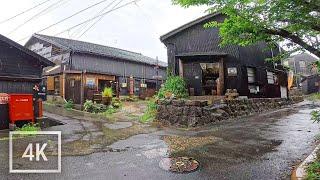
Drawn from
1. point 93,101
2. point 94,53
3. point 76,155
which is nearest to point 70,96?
point 93,101

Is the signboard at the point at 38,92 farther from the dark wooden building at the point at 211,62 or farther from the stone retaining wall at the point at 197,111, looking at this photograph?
the dark wooden building at the point at 211,62

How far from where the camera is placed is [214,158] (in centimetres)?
855

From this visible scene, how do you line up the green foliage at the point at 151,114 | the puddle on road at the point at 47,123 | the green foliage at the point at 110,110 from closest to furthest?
the puddle on road at the point at 47,123 → the green foliage at the point at 151,114 → the green foliage at the point at 110,110

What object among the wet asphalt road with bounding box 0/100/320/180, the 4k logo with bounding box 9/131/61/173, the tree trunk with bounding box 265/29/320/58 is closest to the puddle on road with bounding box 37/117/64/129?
the 4k logo with bounding box 9/131/61/173

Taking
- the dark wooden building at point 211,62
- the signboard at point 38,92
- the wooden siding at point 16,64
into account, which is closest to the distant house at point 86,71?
the signboard at point 38,92

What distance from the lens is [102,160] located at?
28.0 ft

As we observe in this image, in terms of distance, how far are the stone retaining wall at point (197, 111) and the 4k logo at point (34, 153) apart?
624 centimetres

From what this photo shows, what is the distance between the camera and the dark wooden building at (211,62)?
69.4 feet

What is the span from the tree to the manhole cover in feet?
11.9

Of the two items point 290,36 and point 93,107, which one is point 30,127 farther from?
point 290,36

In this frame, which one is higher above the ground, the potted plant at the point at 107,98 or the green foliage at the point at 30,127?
the potted plant at the point at 107,98

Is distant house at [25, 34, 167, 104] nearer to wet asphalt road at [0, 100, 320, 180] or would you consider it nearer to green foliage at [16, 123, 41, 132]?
green foliage at [16, 123, 41, 132]

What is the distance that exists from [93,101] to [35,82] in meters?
6.69

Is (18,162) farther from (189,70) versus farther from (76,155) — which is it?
(189,70)
